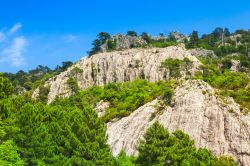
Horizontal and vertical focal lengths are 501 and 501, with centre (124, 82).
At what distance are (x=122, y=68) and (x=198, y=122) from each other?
8434 cm

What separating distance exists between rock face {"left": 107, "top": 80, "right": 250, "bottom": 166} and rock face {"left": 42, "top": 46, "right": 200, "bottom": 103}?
65856 mm

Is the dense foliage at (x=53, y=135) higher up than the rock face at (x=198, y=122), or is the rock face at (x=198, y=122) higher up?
the dense foliage at (x=53, y=135)

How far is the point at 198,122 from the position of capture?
277ft

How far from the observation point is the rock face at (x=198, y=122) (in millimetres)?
80250

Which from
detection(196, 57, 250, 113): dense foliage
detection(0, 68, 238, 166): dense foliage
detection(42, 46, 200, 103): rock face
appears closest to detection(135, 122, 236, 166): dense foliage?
detection(0, 68, 238, 166): dense foliage

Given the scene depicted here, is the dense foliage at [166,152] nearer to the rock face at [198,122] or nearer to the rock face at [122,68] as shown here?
the rock face at [198,122]

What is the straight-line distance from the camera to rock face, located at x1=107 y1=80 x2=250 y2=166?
8025 centimetres

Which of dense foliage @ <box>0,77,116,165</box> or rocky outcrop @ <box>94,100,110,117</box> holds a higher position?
dense foliage @ <box>0,77,116,165</box>

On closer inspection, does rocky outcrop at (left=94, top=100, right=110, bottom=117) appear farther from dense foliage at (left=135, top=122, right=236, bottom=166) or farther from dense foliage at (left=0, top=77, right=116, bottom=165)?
dense foliage at (left=135, top=122, right=236, bottom=166)

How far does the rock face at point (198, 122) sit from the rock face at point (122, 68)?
216ft

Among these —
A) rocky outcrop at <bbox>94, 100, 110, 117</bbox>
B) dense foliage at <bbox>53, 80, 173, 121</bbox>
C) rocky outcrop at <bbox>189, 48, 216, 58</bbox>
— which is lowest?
rocky outcrop at <bbox>94, 100, 110, 117</bbox>

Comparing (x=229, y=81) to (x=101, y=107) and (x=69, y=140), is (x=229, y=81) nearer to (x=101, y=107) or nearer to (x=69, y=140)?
(x=101, y=107)

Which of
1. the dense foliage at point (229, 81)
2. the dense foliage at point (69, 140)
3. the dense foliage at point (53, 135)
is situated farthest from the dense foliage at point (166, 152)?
the dense foliage at point (229, 81)

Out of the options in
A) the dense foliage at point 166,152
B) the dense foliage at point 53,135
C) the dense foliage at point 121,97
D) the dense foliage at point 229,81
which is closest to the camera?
the dense foliage at point 53,135
